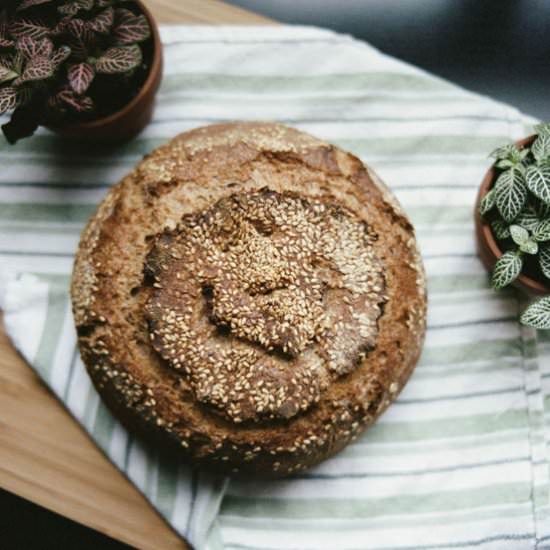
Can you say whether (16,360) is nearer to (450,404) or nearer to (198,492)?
(198,492)

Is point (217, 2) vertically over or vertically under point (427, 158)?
over

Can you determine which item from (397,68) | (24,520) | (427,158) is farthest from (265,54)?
(24,520)

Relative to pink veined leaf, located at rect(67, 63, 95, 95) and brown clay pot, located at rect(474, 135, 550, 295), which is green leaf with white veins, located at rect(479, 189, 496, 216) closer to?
brown clay pot, located at rect(474, 135, 550, 295)


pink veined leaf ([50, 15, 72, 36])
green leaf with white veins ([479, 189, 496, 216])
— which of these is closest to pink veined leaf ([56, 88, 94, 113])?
pink veined leaf ([50, 15, 72, 36])

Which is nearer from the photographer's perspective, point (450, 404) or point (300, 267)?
point (300, 267)

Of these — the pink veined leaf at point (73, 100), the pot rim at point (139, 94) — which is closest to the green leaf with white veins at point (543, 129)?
the pot rim at point (139, 94)

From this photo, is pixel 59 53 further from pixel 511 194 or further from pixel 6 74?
pixel 511 194

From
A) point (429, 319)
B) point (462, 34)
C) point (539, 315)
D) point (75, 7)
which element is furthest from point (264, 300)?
point (462, 34)
